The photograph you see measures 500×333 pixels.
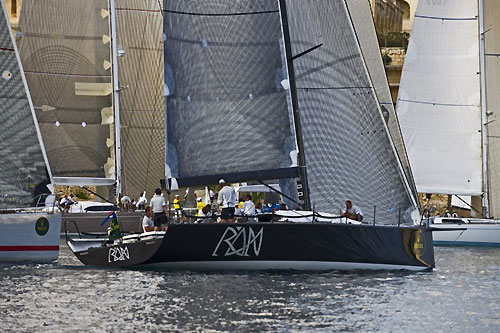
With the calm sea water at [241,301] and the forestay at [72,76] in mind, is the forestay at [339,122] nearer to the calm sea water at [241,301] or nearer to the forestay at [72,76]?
the calm sea water at [241,301]

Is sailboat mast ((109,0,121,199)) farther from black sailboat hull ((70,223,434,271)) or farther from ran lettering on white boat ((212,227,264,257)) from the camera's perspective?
ran lettering on white boat ((212,227,264,257))

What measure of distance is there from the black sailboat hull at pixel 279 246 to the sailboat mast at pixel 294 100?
2.87ft

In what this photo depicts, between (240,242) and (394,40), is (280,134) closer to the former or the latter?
(240,242)

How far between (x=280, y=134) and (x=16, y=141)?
5.42 meters

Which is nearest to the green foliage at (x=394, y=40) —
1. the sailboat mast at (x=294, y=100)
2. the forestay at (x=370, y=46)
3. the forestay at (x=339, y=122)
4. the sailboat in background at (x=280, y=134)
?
the forestay at (x=370, y=46)

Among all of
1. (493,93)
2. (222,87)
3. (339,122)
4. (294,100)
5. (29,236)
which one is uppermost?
(493,93)

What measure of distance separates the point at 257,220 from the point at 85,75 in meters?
18.4

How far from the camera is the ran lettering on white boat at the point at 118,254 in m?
28.4

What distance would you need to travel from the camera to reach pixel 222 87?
28344 millimetres

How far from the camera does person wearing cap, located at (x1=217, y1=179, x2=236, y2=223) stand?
89.5 ft

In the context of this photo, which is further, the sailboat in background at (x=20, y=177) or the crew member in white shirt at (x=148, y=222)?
the sailboat in background at (x=20, y=177)

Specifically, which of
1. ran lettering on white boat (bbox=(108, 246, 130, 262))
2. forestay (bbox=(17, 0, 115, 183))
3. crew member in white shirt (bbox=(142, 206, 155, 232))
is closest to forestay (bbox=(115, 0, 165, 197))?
forestay (bbox=(17, 0, 115, 183))

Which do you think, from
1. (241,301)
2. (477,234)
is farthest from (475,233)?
(241,301)

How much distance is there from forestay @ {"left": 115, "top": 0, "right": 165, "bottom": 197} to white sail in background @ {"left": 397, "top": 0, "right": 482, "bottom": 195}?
7305 millimetres
